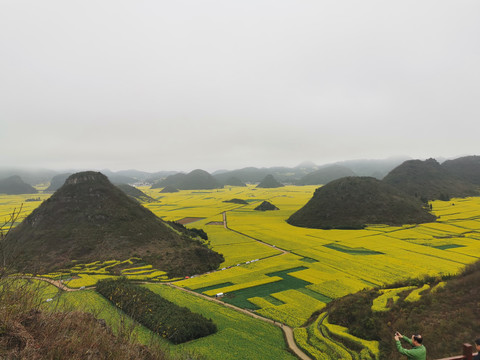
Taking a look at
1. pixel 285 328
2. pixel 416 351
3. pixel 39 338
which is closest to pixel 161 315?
pixel 285 328

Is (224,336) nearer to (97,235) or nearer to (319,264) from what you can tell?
(319,264)

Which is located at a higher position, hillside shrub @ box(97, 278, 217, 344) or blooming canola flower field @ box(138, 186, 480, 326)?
hillside shrub @ box(97, 278, 217, 344)

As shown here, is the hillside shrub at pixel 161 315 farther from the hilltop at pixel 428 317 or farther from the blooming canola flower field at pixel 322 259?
the hilltop at pixel 428 317

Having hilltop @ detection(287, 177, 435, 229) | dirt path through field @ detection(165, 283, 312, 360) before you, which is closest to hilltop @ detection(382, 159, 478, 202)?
hilltop @ detection(287, 177, 435, 229)

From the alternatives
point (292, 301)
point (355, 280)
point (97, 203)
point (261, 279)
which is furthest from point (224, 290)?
point (97, 203)

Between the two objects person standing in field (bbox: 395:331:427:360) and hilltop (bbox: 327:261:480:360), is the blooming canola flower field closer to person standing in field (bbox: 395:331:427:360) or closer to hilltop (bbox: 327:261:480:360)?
hilltop (bbox: 327:261:480:360)

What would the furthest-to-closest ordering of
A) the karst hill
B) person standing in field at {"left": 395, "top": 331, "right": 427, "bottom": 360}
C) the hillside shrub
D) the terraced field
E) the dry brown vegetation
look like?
the karst hill → the terraced field → the hillside shrub → the dry brown vegetation → person standing in field at {"left": 395, "top": 331, "right": 427, "bottom": 360}

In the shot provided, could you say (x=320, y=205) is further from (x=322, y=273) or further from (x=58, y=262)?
(x=58, y=262)
